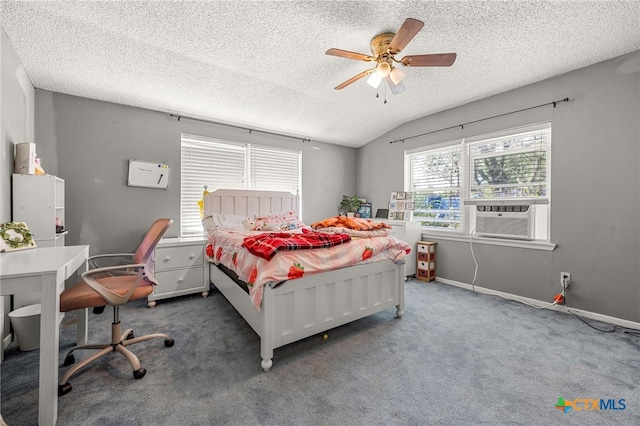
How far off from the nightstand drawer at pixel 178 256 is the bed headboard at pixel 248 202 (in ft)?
2.02

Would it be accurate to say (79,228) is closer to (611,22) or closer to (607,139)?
(611,22)

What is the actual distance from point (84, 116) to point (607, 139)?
559 centimetres

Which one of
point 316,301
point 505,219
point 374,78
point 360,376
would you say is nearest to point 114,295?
point 316,301

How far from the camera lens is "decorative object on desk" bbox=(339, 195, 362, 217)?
498 centimetres

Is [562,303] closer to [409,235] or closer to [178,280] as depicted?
[409,235]

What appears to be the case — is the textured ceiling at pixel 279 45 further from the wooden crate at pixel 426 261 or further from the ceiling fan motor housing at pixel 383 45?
the wooden crate at pixel 426 261

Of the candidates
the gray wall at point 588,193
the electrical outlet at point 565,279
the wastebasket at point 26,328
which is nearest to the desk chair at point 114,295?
the wastebasket at point 26,328

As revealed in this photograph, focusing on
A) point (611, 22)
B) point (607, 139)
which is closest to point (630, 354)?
point (607, 139)

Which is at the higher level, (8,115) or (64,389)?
(8,115)

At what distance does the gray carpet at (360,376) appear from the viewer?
1389 millimetres

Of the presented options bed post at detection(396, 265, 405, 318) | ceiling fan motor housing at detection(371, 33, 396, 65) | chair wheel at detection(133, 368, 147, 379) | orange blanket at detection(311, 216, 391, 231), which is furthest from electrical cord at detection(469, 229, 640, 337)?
chair wheel at detection(133, 368, 147, 379)

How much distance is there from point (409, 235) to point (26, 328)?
409 cm

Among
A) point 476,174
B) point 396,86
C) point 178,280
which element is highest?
point 396,86

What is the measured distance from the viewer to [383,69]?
2191 millimetres
